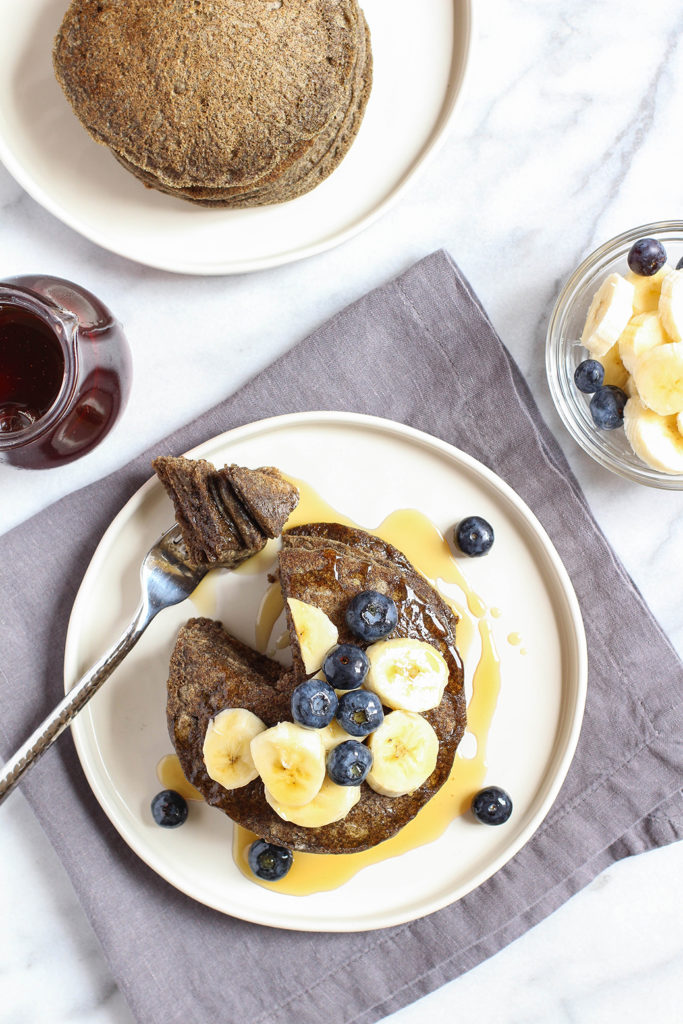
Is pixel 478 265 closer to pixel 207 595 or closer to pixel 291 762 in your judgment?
pixel 207 595

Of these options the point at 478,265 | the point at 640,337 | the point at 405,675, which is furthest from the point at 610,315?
the point at 405,675

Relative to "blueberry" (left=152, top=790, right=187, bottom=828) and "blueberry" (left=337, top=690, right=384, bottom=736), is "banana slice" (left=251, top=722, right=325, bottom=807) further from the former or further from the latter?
"blueberry" (left=152, top=790, right=187, bottom=828)

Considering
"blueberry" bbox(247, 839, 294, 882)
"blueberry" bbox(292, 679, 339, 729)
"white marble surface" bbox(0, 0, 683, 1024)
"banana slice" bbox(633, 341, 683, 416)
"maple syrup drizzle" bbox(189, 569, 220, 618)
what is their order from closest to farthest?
"blueberry" bbox(292, 679, 339, 729), "banana slice" bbox(633, 341, 683, 416), "blueberry" bbox(247, 839, 294, 882), "maple syrup drizzle" bbox(189, 569, 220, 618), "white marble surface" bbox(0, 0, 683, 1024)

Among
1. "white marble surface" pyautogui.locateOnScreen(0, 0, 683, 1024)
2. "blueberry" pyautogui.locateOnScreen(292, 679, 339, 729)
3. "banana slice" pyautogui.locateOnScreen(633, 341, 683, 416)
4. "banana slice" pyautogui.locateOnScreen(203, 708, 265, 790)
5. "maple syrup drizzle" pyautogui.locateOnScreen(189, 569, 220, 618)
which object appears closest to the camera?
"blueberry" pyautogui.locateOnScreen(292, 679, 339, 729)

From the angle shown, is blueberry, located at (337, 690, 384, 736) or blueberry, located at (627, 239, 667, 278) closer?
blueberry, located at (337, 690, 384, 736)

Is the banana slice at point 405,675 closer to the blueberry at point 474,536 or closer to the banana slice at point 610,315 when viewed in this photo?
the blueberry at point 474,536

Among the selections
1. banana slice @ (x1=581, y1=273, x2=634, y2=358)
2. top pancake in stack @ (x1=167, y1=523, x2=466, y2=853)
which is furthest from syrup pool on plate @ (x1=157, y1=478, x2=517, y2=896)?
banana slice @ (x1=581, y1=273, x2=634, y2=358)

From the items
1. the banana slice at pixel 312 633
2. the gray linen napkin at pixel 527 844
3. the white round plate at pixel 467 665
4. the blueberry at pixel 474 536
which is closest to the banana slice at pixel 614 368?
the gray linen napkin at pixel 527 844
